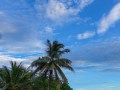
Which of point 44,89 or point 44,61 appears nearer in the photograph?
point 44,61

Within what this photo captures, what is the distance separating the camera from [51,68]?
66375 millimetres

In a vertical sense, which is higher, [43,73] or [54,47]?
[54,47]

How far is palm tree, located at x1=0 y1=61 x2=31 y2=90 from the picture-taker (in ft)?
198

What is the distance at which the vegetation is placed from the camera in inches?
2403

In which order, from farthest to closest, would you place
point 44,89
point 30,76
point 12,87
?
1. point 44,89
2. point 30,76
3. point 12,87

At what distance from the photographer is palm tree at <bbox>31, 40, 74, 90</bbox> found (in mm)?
66000

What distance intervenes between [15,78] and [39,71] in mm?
7483

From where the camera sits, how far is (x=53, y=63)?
6662 centimetres

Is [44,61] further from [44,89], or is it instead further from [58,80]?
[44,89]

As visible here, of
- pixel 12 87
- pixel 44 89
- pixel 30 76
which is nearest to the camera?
pixel 12 87

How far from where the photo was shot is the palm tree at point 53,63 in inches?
2598

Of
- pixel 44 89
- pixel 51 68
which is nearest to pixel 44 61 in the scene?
pixel 51 68

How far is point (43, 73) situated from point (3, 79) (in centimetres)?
899

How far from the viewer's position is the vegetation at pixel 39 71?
200 ft
